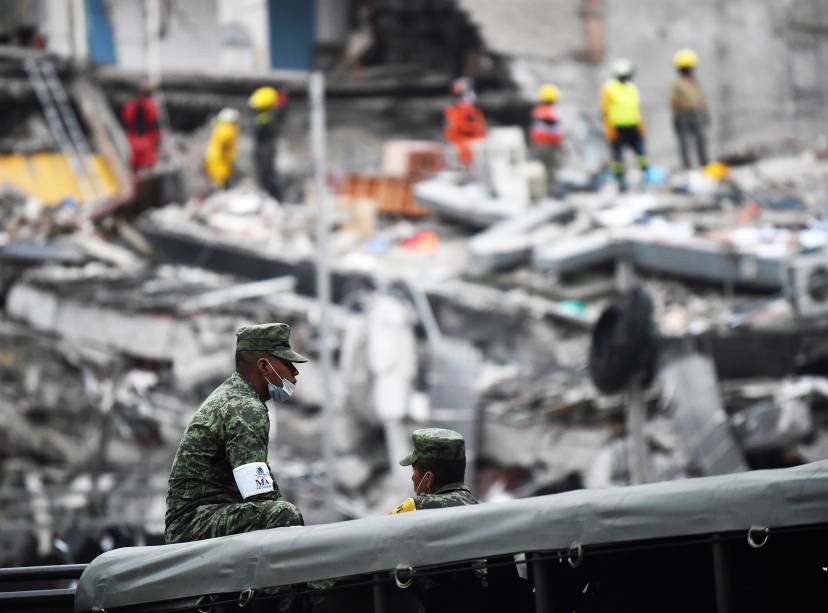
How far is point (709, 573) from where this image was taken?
432 cm

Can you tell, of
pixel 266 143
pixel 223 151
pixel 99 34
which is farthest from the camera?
pixel 99 34

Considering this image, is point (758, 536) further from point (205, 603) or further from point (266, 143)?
point (266, 143)

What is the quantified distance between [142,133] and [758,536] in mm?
21588

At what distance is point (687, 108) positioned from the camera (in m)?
22.2

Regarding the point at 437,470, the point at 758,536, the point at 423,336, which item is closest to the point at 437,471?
the point at 437,470

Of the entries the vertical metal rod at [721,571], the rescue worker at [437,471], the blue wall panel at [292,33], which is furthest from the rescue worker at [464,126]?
the vertical metal rod at [721,571]

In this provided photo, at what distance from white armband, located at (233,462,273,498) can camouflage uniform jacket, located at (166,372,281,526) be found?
2 cm

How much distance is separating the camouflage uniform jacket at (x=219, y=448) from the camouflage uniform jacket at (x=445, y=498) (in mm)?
474

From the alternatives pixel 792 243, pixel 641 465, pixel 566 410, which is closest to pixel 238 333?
pixel 641 465

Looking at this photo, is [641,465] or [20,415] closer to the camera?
[641,465]

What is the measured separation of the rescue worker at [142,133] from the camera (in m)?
24.3

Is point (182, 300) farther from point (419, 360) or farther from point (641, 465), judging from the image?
point (641, 465)

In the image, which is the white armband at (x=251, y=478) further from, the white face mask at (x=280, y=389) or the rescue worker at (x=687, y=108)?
the rescue worker at (x=687, y=108)

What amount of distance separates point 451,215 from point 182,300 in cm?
459
